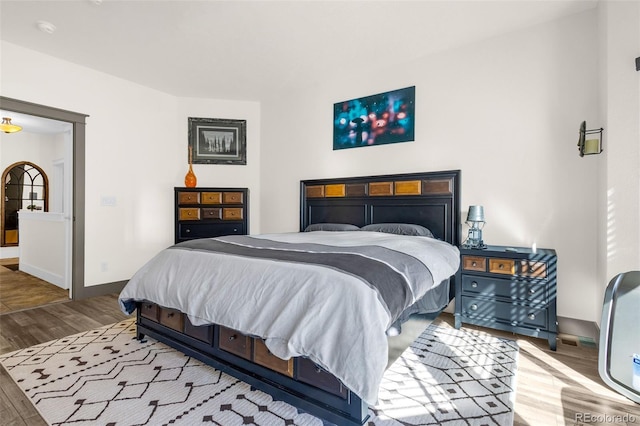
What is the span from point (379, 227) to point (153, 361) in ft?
8.02

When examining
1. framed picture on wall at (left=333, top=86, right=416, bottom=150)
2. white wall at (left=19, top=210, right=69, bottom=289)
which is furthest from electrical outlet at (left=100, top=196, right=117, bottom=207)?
framed picture on wall at (left=333, top=86, right=416, bottom=150)

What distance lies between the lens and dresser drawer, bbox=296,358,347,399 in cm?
150

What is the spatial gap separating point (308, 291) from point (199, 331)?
0.97 metres

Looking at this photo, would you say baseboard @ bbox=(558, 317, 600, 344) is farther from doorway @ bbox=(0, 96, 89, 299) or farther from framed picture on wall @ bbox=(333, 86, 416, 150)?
doorway @ bbox=(0, 96, 89, 299)

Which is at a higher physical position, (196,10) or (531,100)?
(196,10)

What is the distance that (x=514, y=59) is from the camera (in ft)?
10.5

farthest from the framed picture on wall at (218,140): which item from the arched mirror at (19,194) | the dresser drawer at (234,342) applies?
the arched mirror at (19,194)

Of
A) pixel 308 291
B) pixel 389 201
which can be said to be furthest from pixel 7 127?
pixel 308 291

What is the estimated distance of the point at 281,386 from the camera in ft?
5.61

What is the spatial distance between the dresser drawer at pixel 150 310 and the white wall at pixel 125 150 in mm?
2069

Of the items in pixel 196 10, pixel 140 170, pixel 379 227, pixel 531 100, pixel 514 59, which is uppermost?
pixel 196 10

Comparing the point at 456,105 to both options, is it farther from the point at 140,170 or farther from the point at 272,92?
the point at 140,170

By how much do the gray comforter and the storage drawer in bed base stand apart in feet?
0.57

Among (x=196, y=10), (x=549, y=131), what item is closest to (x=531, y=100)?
(x=549, y=131)
